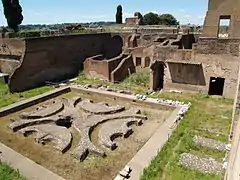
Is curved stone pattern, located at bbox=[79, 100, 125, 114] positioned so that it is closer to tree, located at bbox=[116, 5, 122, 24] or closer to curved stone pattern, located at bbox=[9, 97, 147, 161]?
curved stone pattern, located at bbox=[9, 97, 147, 161]

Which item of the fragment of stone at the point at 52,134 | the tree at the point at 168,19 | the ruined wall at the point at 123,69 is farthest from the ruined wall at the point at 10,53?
the tree at the point at 168,19

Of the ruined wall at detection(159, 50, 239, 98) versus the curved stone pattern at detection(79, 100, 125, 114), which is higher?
the ruined wall at detection(159, 50, 239, 98)

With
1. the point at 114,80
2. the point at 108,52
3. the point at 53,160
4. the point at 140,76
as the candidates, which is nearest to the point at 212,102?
the point at 140,76

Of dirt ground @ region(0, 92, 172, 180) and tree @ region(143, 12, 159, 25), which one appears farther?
tree @ region(143, 12, 159, 25)

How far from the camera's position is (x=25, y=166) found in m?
7.88

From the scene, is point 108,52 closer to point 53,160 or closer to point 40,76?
point 40,76

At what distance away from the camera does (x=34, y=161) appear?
8672 mm

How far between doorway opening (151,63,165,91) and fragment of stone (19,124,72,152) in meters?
7.95

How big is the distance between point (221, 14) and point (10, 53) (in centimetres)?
1563

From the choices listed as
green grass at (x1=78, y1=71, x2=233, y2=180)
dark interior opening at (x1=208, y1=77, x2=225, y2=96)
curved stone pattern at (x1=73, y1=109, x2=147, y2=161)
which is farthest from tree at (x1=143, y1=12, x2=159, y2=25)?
curved stone pattern at (x1=73, y1=109, x2=147, y2=161)

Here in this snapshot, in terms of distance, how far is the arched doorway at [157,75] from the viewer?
16.2m

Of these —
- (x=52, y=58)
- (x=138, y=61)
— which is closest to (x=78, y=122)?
(x=52, y=58)

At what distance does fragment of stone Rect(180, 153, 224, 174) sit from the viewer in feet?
25.4

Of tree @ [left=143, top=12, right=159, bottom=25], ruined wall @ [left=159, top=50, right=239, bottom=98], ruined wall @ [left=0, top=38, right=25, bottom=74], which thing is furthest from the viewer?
tree @ [left=143, top=12, right=159, bottom=25]
